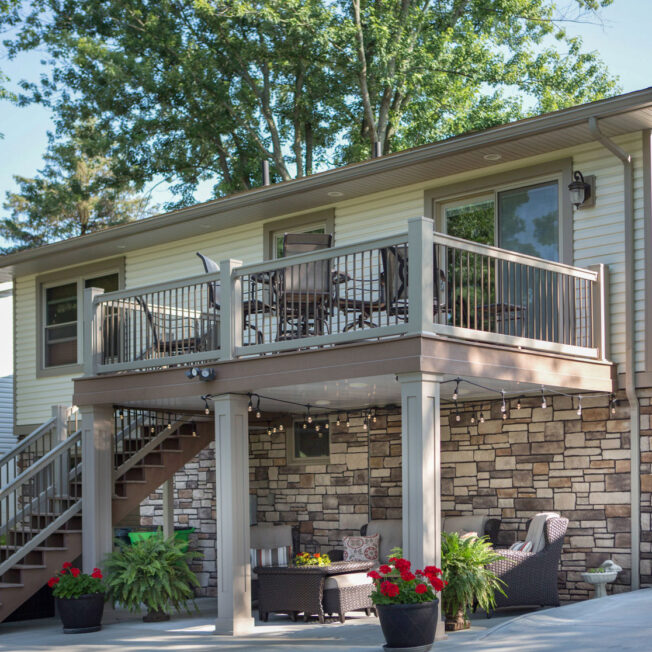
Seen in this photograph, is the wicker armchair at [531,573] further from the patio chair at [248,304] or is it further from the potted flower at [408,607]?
the patio chair at [248,304]

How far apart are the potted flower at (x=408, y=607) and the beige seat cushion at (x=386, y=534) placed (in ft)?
11.1

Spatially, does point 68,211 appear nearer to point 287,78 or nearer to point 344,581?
point 287,78


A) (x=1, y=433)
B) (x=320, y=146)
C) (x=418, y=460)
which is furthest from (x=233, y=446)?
(x=320, y=146)

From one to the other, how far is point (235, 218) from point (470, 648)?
7.98 m

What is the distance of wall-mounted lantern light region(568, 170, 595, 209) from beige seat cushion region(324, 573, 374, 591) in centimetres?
478

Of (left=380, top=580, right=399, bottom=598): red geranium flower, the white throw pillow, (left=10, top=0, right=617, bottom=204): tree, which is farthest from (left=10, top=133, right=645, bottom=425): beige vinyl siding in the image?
(left=10, top=0, right=617, bottom=204): tree

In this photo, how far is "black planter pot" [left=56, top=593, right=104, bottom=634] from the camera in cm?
1134

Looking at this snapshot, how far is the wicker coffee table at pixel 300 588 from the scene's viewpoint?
1116 cm

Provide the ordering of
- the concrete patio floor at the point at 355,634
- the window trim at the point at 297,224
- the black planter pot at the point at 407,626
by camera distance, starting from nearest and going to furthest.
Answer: the concrete patio floor at the point at 355,634
the black planter pot at the point at 407,626
the window trim at the point at 297,224

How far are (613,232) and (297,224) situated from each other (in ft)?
15.6

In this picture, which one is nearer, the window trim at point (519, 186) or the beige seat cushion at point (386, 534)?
the window trim at point (519, 186)

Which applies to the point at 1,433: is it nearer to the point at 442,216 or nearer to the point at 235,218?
the point at 235,218

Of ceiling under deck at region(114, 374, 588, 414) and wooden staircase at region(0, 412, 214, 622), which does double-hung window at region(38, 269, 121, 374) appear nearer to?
wooden staircase at region(0, 412, 214, 622)

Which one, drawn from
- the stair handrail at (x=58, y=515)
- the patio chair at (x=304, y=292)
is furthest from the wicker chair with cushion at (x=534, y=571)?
the stair handrail at (x=58, y=515)
